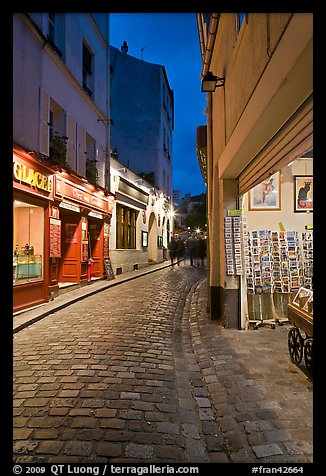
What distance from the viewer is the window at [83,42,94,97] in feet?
42.6

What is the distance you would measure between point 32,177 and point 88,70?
7.55m

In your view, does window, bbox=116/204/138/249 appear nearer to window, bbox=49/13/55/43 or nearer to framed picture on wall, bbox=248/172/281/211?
window, bbox=49/13/55/43

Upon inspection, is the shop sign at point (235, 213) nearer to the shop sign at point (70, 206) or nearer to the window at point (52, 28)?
the shop sign at point (70, 206)

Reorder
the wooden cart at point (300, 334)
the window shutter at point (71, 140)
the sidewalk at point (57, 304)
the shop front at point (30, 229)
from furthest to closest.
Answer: the window shutter at point (71, 140) → the shop front at point (30, 229) → the sidewalk at point (57, 304) → the wooden cart at point (300, 334)

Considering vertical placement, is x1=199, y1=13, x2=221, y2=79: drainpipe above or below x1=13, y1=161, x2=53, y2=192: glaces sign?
above

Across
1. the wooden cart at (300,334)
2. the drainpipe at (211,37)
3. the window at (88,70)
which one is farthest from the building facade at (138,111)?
the wooden cart at (300,334)

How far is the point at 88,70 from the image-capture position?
43.5 ft

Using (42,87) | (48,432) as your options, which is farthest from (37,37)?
(48,432)

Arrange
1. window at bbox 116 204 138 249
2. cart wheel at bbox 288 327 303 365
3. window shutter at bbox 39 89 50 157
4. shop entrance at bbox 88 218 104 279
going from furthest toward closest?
1. window at bbox 116 204 138 249
2. shop entrance at bbox 88 218 104 279
3. window shutter at bbox 39 89 50 157
4. cart wheel at bbox 288 327 303 365

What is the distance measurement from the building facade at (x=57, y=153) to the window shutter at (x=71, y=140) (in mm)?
33

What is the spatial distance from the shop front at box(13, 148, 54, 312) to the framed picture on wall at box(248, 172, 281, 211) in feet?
17.4

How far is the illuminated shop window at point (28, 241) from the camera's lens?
8.08 meters

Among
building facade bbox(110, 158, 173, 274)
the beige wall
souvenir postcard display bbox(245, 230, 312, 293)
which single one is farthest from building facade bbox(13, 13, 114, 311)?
souvenir postcard display bbox(245, 230, 312, 293)

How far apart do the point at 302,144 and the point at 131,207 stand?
15.5m
